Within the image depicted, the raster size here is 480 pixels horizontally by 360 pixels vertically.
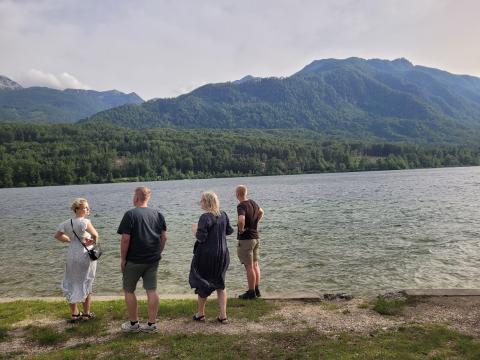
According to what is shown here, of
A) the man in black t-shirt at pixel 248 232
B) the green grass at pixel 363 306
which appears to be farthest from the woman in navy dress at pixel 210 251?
the green grass at pixel 363 306

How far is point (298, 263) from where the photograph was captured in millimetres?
21531

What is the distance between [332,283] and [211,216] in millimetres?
9461

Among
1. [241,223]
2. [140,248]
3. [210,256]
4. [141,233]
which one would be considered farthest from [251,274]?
[141,233]

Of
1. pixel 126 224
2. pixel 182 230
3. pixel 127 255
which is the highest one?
pixel 126 224

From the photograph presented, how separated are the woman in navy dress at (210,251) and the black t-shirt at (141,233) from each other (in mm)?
956

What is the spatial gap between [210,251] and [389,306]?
5.16 metres

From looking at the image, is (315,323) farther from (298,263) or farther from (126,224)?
(298,263)

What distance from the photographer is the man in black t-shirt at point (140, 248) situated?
9.41m

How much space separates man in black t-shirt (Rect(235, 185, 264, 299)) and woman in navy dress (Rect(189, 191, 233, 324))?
1.83 metres

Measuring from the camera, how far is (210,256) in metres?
10.1

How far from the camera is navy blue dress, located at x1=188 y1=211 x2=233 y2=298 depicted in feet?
32.7

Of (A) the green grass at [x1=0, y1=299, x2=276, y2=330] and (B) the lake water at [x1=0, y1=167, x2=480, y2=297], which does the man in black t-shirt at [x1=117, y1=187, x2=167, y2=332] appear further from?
(B) the lake water at [x1=0, y1=167, x2=480, y2=297]

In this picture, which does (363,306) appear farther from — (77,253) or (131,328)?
(77,253)

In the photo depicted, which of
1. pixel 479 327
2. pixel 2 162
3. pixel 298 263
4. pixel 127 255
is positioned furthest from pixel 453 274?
pixel 2 162
